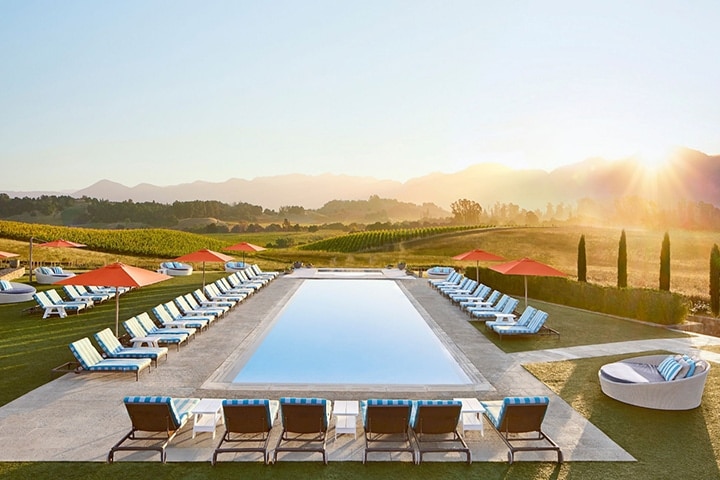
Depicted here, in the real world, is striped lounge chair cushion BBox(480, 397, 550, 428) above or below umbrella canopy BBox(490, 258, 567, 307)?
below

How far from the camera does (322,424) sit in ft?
22.1

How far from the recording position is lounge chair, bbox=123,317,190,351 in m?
11.5

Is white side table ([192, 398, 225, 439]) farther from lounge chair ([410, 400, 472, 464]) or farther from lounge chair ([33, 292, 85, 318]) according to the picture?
lounge chair ([33, 292, 85, 318])

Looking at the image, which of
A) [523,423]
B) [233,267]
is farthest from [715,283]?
[233,267]

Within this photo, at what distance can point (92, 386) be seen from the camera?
30.7 ft

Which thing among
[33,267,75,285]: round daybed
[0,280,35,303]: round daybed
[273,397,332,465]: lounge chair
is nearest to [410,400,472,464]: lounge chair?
[273,397,332,465]: lounge chair

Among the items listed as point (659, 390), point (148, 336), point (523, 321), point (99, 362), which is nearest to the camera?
point (659, 390)

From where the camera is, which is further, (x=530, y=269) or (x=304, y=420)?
(x=530, y=269)

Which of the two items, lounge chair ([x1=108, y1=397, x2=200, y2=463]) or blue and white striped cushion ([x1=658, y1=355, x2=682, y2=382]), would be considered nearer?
lounge chair ([x1=108, y1=397, x2=200, y2=463])

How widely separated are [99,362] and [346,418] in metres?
5.51

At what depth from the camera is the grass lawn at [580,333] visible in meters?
12.8

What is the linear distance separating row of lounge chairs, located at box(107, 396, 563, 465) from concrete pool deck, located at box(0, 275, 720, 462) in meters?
0.18

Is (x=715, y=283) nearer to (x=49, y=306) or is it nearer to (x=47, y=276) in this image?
(x=49, y=306)

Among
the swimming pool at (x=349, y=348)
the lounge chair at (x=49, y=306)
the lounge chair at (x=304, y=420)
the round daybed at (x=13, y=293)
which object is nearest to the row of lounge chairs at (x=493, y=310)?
the swimming pool at (x=349, y=348)
